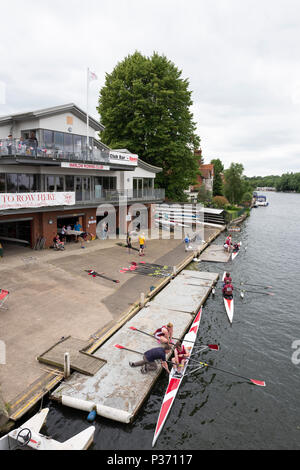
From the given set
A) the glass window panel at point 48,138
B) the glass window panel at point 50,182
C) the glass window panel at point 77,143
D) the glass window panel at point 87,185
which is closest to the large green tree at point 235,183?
the glass window panel at point 87,185

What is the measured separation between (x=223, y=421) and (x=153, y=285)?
33.2 feet

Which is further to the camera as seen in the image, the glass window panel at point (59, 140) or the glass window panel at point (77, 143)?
the glass window panel at point (77, 143)

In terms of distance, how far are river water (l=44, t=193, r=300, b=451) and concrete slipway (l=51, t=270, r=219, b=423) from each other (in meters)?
0.38

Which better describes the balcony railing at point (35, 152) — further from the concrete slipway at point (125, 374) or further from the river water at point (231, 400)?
the river water at point (231, 400)

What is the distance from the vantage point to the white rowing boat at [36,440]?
7539 millimetres

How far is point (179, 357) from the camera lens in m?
11.2

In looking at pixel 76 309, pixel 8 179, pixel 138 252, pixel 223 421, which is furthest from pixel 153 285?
pixel 8 179

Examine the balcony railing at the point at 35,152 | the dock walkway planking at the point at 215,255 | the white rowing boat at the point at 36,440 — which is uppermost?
the balcony railing at the point at 35,152

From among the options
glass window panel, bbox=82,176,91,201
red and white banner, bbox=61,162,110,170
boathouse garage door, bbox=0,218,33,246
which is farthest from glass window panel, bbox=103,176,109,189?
boathouse garage door, bbox=0,218,33,246

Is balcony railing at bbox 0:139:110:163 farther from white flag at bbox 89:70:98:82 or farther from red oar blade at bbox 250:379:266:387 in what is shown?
red oar blade at bbox 250:379:266:387

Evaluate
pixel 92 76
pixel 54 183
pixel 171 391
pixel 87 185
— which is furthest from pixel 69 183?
pixel 171 391

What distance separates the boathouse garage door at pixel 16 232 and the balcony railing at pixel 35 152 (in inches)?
237

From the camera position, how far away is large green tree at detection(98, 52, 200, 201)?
38.5m
